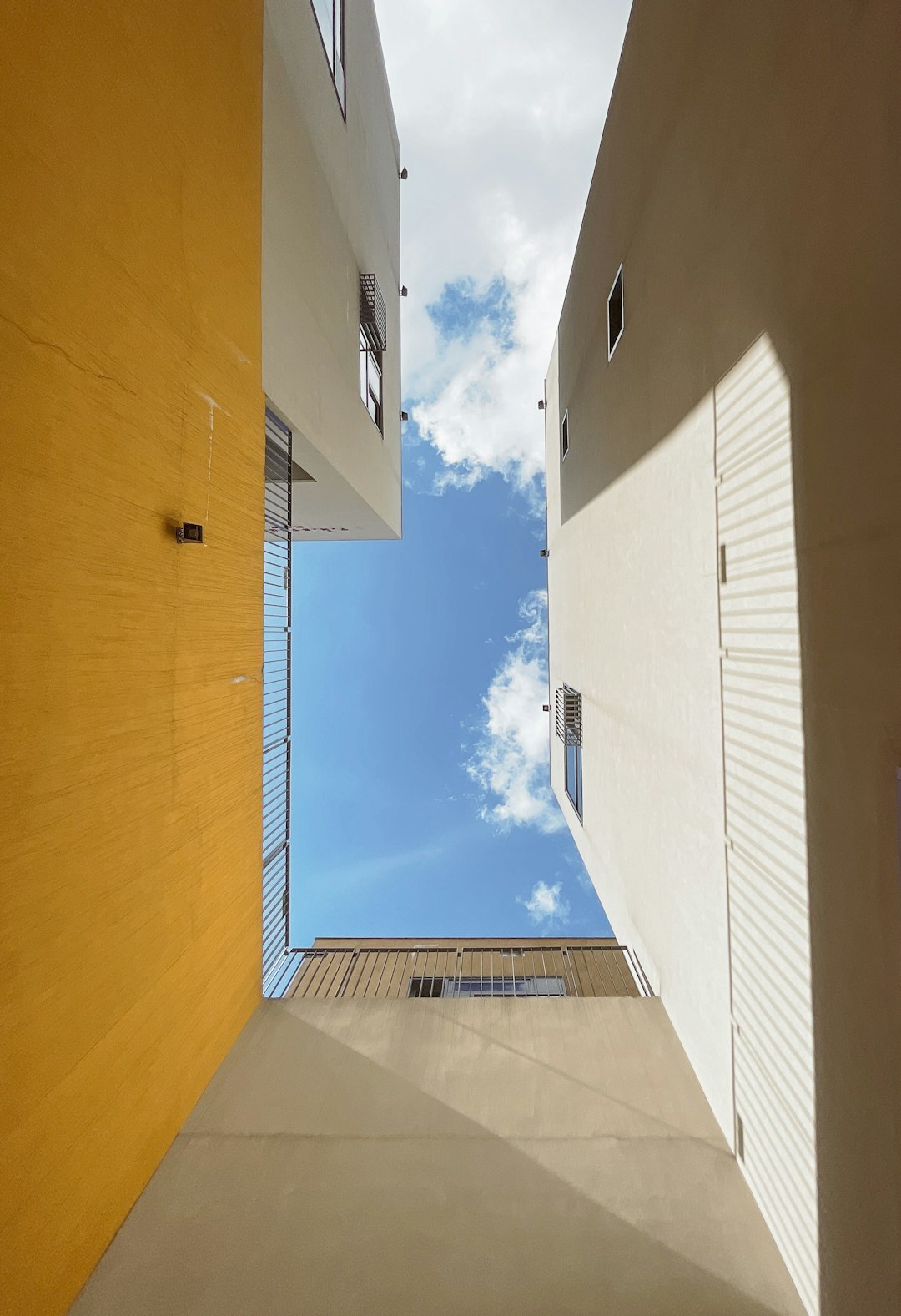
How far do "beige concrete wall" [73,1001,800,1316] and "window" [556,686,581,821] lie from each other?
4242mm

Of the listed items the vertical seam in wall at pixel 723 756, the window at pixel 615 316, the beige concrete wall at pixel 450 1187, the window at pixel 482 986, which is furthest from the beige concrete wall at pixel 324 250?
the window at pixel 482 986

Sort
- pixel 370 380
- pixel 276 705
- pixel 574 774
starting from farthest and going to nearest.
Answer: pixel 574 774, pixel 370 380, pixel 276 705

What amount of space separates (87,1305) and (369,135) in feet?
35.6

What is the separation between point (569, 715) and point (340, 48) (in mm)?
8157

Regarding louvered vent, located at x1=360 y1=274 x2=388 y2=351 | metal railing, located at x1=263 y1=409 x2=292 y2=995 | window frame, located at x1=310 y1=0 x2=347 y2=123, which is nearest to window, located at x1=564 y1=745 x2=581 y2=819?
metal railing, located at x1=263 y1=409 x2=292 y2=995

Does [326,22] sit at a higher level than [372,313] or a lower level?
higher

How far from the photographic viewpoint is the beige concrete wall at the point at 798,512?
1.93 meters

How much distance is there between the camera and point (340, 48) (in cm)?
680

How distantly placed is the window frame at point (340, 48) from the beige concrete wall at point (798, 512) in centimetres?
306

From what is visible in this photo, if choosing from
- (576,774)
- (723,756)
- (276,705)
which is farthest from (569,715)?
(723,756)

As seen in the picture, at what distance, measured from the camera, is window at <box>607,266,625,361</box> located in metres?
5.44

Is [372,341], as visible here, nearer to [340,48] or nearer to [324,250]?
[324,250]

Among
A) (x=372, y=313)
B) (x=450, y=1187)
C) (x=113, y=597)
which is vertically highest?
(x=372, y=313)

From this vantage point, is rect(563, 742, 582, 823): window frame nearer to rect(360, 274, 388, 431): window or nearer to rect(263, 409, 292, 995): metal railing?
rect(263, 409, 292, 995): metal railing
